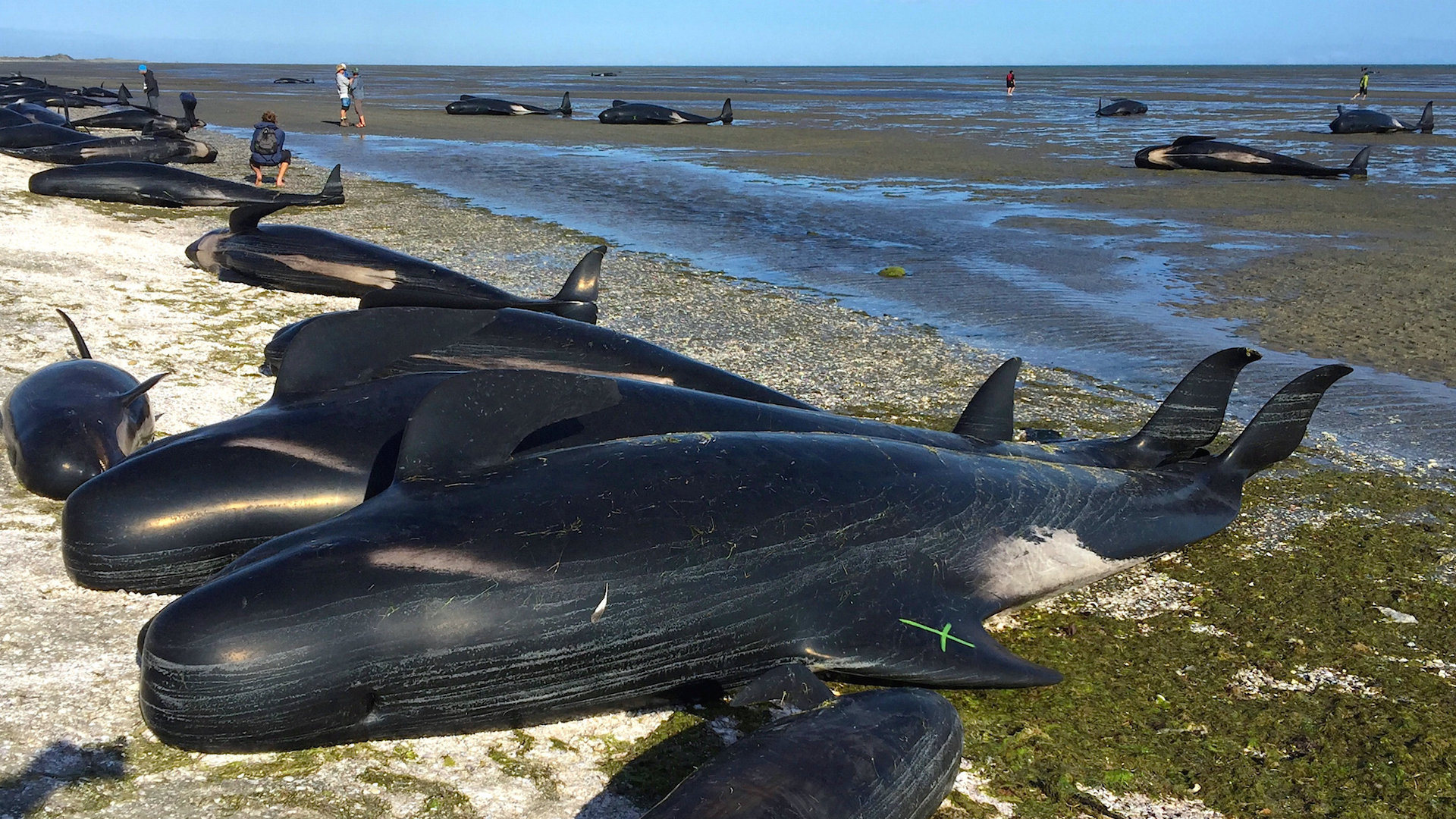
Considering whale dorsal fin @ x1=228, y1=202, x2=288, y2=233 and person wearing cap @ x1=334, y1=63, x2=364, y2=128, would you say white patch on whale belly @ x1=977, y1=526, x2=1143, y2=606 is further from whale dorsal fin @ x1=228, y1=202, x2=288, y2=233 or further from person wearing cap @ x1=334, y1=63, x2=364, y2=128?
person wearing cap @ x1=334, y1=63, x2=364, y2=128

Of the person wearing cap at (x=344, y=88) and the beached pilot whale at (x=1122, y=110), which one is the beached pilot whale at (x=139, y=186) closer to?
the person wearing cap at (x=344, y=88)

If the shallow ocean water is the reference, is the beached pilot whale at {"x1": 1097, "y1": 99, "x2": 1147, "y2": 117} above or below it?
above

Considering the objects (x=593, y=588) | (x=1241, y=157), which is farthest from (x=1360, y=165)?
(x=593, y=588)

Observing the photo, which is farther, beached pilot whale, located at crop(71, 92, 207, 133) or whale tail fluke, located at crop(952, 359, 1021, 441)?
beached pilot whale, located at crop(71, 92, 207, 133)

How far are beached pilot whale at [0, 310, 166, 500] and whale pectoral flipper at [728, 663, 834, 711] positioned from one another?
10.6ft

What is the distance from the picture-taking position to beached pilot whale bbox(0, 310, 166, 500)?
491cm

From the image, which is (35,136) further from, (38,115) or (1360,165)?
(1360,165)

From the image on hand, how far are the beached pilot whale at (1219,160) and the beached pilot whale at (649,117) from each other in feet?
57.1

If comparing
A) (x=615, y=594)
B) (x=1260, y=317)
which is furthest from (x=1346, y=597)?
(x=1260, y=317)

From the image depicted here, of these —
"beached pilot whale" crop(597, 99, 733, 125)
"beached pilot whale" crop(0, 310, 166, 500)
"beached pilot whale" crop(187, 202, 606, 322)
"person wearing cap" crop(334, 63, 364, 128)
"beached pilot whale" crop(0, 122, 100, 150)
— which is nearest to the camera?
"beached pilot whale" crop(0, 310, 166, 500)

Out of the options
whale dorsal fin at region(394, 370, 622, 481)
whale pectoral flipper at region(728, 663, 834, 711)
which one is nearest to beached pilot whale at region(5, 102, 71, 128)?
whale dorsal fin at region(394, 370, 622, 481)

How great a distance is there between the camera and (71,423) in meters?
5.12

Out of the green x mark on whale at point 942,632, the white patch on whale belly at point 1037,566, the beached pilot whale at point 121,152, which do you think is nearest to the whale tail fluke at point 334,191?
the beached pilot whale at point 121,152

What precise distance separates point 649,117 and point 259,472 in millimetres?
35349
